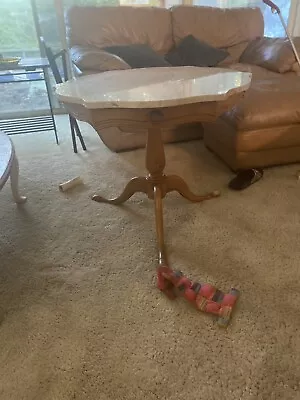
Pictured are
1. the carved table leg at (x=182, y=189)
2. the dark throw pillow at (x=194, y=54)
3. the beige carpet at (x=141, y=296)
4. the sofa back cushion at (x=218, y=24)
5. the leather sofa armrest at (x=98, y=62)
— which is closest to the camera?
the beige carpet at (x=141, y=296)

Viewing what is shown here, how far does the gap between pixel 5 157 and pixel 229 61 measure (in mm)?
2143

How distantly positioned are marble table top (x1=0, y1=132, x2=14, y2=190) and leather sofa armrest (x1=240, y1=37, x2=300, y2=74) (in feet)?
6.49

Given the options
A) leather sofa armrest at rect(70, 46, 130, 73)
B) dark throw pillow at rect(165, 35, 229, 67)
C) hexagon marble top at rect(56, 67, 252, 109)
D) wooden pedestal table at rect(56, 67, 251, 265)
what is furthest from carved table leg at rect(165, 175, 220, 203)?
dark throw pillow at rect(165, 35, 229, 67)

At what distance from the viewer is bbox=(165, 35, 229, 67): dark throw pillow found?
2.54m

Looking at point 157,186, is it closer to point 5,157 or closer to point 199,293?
point 199,293

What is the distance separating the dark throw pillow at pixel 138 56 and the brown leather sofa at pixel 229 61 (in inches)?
6.4

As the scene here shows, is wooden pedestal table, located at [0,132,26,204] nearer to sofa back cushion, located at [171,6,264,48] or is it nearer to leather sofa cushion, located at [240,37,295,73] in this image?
sofa back cushion, located at [171,6,264,48]

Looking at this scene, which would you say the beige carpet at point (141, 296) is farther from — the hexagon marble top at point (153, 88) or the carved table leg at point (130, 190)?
the hexagon marble top at point (153, 88)

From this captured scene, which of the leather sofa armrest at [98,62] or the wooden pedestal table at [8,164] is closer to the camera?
the wooden pedestal table at [8,164]

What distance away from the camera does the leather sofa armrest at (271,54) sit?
95.5 inches

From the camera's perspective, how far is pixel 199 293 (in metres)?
1.16

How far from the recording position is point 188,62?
2537 millimetres

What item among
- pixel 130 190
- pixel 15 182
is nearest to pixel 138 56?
pixel 130 190

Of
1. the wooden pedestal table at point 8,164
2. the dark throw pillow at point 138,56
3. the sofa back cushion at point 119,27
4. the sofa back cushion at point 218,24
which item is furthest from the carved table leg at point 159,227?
the sofa back cushion at point 218,24
